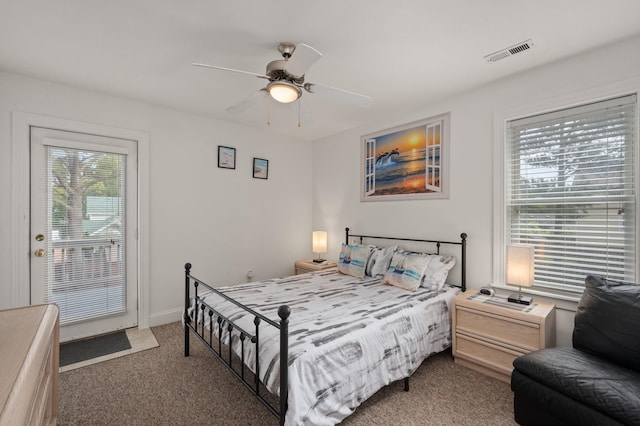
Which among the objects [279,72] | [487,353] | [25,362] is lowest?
[487,353]

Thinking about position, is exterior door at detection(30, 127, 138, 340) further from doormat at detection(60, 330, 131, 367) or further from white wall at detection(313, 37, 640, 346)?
white wall at detection(313, 37, 640, 346)

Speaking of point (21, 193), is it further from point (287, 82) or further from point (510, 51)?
point (510, 51)

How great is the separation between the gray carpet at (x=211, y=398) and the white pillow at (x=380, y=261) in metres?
1.07

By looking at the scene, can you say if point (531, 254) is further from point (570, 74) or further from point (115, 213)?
point (115, 213)

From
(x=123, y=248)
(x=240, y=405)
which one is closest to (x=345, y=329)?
(x=240, y=405)

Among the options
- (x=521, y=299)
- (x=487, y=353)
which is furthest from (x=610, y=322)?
(x=487, y=353)

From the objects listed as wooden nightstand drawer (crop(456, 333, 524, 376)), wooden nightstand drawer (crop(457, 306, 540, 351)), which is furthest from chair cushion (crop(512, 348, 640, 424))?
wooden nightstand drawer (crop(456, 333, 524, 376))

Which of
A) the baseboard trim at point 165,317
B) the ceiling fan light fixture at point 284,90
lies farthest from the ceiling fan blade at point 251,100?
the baseboard trim at point 165,317

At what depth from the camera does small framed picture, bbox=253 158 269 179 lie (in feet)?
14.0

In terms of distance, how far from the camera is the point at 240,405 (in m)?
2.07

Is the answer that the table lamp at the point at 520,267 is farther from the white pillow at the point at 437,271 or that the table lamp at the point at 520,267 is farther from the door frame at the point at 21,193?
the door frame at the point at 21,193

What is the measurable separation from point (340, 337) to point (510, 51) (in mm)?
2485

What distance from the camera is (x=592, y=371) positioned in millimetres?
1662

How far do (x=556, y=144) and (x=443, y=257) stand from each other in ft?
4.58
